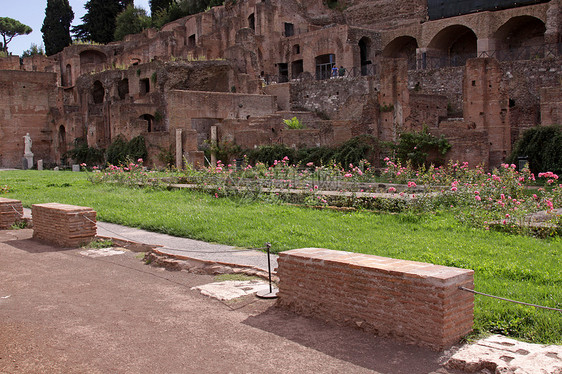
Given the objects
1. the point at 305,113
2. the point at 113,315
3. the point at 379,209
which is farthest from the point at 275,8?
the point at 113,315

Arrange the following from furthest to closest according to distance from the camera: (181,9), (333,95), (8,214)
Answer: (181,9)
(333,95)
(8,214)

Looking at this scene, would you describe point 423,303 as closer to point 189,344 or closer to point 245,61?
point 189,344

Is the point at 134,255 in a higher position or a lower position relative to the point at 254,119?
lower

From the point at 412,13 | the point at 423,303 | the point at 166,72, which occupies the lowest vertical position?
the point at 423,303

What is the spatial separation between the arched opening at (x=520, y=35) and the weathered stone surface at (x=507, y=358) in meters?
32.5

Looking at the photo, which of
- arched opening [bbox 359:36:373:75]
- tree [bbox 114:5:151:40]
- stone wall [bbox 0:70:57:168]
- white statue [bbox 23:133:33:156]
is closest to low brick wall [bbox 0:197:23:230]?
white statue [bbox 23:133:33:156]

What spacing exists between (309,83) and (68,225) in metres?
28.9

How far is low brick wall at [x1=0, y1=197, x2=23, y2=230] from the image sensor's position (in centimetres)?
1170

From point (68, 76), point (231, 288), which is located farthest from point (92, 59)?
point (231, 288)

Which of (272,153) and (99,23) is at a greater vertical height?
(99,23)

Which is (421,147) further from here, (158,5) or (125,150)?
(158,5)

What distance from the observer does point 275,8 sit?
4509cm

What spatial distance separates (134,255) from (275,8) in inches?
1561

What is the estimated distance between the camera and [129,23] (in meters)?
61.6
